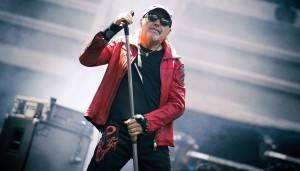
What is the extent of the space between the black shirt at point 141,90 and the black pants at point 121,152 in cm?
16

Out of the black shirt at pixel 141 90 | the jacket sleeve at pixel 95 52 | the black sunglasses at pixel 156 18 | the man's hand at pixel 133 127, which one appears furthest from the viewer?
the black sunglasses at pixel 156 18

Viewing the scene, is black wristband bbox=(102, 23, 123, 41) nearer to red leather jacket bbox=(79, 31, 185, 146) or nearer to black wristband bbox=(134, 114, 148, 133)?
red leather jacket bbox=(79, 31, 185, 146)

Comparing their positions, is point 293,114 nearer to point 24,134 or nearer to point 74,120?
point 74,120

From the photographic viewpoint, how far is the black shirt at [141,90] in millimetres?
2910

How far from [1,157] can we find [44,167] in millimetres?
979

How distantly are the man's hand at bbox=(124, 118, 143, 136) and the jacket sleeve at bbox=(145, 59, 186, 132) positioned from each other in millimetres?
132

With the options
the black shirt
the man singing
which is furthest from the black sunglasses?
the black shirt

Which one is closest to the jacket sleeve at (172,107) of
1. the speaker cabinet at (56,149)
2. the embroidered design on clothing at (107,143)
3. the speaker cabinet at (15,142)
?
the embroidered design on clothing at (107,143)

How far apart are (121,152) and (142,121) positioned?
0.36 meters

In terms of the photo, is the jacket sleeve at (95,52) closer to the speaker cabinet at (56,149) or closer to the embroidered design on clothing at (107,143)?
the embroidered design on clothing at (107,143)

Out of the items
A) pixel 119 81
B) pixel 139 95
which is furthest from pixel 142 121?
pixel 119 81

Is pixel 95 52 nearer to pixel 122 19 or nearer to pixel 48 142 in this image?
pixel 122 19

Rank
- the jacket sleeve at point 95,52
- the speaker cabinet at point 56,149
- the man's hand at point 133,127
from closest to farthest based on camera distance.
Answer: the man's hand at point 133,127 < the jacket sleeve at point 95,52 < the speaker cabinet at point 56,149

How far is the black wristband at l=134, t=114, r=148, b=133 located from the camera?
2709 mm
